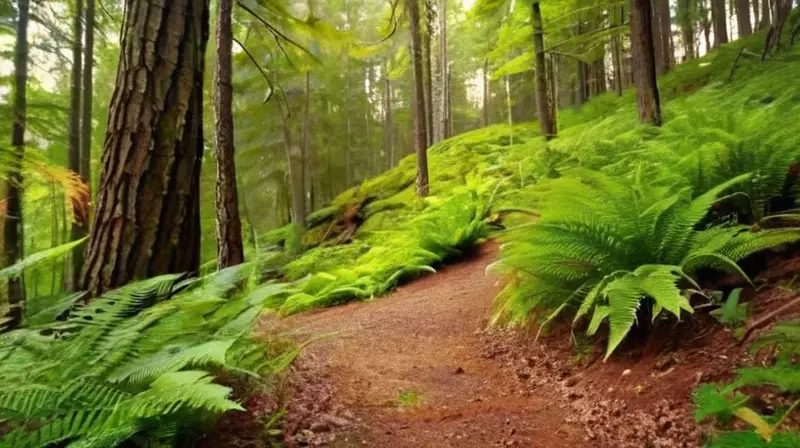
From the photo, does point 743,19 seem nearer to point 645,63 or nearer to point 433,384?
point 645,63

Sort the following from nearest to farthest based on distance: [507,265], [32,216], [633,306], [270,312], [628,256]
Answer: [633,306]
[628,256]
[507,265]
[270,312]
[32,216]

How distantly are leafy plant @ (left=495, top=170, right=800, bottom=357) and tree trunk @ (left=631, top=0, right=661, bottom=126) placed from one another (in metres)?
3.01

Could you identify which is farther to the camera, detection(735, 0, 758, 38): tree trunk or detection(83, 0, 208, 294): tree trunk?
detection(735, 0, 758, 38): tree trunk

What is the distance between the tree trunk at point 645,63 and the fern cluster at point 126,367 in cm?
542

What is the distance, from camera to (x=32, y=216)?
16.0m

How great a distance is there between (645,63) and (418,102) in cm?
615

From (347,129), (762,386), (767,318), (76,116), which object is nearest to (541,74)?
(767,318)

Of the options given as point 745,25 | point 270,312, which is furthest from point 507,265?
point 745,25

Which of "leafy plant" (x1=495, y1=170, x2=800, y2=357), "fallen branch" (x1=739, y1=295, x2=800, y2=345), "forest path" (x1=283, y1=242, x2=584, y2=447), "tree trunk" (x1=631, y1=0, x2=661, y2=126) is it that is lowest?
"forest path" (x1=283, y1=242, x2=584, y2=447)

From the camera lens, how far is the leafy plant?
270cm

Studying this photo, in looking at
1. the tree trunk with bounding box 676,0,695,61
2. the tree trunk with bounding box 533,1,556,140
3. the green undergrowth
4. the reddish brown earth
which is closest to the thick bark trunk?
the reddish brown earth

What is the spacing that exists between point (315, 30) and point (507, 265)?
13.3ft

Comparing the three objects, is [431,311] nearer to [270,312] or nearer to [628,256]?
[628,256]

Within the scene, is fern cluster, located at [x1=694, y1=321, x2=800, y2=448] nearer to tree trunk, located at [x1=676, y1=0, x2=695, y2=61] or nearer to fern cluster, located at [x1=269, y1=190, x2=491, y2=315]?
fern cluster, located at [x1=269, y1=190, x2=491, y2=315]
